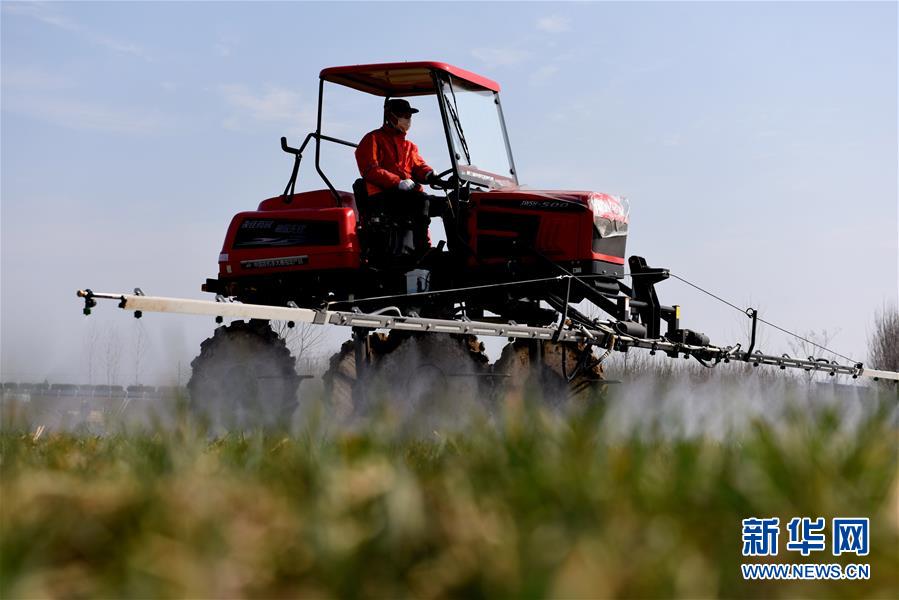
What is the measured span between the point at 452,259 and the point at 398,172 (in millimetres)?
990

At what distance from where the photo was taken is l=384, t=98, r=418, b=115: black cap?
38.2 ft

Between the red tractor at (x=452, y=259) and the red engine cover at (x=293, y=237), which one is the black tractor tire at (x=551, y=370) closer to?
the red tractor at (x=452, y=259)

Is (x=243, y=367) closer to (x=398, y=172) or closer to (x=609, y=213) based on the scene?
(x=398, y=172)

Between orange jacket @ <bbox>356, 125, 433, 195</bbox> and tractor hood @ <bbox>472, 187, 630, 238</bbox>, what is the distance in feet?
2.26

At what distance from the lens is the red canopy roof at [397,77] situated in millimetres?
11414

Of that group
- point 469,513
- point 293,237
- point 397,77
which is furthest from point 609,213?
point 469,513

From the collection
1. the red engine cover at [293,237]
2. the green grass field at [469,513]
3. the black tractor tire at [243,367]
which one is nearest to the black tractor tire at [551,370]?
the red engine cover at [293,237]

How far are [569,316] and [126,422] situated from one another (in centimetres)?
677

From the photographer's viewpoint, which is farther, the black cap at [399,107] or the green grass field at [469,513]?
the black cap at [399,107]

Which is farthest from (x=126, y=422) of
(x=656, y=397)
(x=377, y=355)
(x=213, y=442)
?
(x=377, y=355)

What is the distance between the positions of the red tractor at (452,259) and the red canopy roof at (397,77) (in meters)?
0.01

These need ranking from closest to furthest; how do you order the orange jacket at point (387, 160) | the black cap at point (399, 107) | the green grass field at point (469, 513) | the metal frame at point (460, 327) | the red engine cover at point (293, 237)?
1. the green grass field at point (469, 513)
2. the metal frame at point (460, 327)
3. the orange jacket at point (387, 160)
4. the red engine cover at point (293, 237)
5. the black cap at point (399, 107)

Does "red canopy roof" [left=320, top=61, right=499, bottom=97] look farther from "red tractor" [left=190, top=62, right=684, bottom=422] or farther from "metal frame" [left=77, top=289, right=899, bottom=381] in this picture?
"metal frame" [left=77, top=289, right=899, bottom=381]

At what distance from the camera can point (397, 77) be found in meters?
11.8
